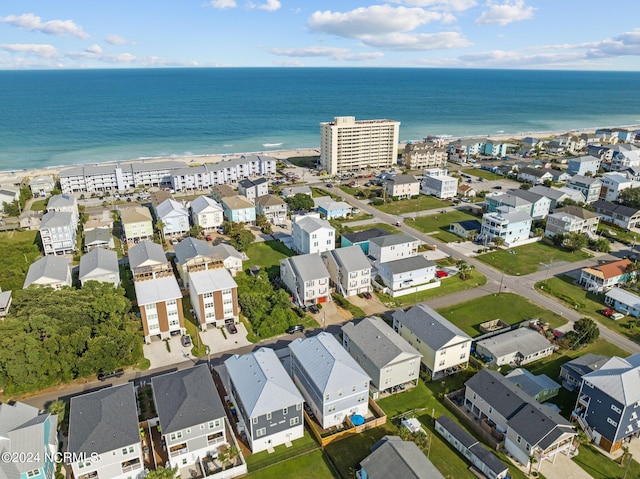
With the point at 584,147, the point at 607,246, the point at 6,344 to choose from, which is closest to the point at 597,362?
the point at 607,246

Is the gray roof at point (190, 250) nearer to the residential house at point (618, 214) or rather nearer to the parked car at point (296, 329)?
the parked car at point (296, 329)

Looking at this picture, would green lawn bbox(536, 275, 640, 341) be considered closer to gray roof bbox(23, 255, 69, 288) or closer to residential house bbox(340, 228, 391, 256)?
residential house bbox(340, 228, 391, 256)

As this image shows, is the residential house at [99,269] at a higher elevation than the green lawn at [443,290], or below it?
higher

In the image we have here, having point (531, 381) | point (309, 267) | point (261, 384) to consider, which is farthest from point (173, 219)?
point (531, 381)

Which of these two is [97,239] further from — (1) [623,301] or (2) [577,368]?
(1) [623,301]

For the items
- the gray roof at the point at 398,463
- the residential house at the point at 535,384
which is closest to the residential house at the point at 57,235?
the gray roof at the point at 398,463

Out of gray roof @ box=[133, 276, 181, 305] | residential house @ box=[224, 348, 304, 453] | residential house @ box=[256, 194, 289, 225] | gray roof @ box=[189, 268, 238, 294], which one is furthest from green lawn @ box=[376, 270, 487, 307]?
residential house @ box=[256, 194, 289, 225]

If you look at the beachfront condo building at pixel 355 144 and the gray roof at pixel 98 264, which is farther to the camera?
the beachfront condo building at pixel 355 144

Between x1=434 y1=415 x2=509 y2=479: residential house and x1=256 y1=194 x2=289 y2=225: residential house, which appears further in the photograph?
x1=256 y1=194 x2=289 y2=225: residential house
